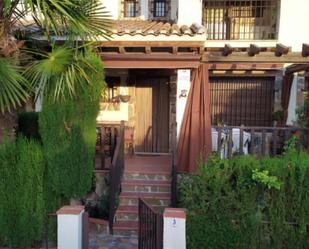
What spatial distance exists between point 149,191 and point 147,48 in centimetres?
298

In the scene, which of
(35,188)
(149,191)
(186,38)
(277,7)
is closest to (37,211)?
(35,188)

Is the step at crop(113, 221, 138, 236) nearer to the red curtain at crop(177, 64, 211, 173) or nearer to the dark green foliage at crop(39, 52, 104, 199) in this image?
the dark green foliage at crop(39, 52, 104, 199)

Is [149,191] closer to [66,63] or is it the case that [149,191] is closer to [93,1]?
[66,63]

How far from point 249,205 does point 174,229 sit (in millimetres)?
1392

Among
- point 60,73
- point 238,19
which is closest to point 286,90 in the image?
point 238,19

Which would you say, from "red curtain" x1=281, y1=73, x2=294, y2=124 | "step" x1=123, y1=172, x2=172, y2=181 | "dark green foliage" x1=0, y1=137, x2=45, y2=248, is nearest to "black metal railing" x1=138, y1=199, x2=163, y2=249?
"dark green foliage" x1=0, y1=137, x2=45, y2=248

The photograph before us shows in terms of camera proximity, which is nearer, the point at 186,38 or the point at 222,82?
the point at 186,38

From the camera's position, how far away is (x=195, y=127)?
24.3 ft

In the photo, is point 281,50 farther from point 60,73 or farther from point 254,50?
point 60,73

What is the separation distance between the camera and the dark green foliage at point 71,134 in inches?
245

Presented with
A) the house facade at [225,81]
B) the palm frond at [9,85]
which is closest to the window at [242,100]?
the house facade at [225,81]

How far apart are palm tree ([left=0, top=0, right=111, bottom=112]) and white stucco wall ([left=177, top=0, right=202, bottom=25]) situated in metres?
4.64

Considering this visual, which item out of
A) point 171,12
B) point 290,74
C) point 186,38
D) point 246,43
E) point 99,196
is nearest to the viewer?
point 186,38

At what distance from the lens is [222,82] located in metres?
10.7
